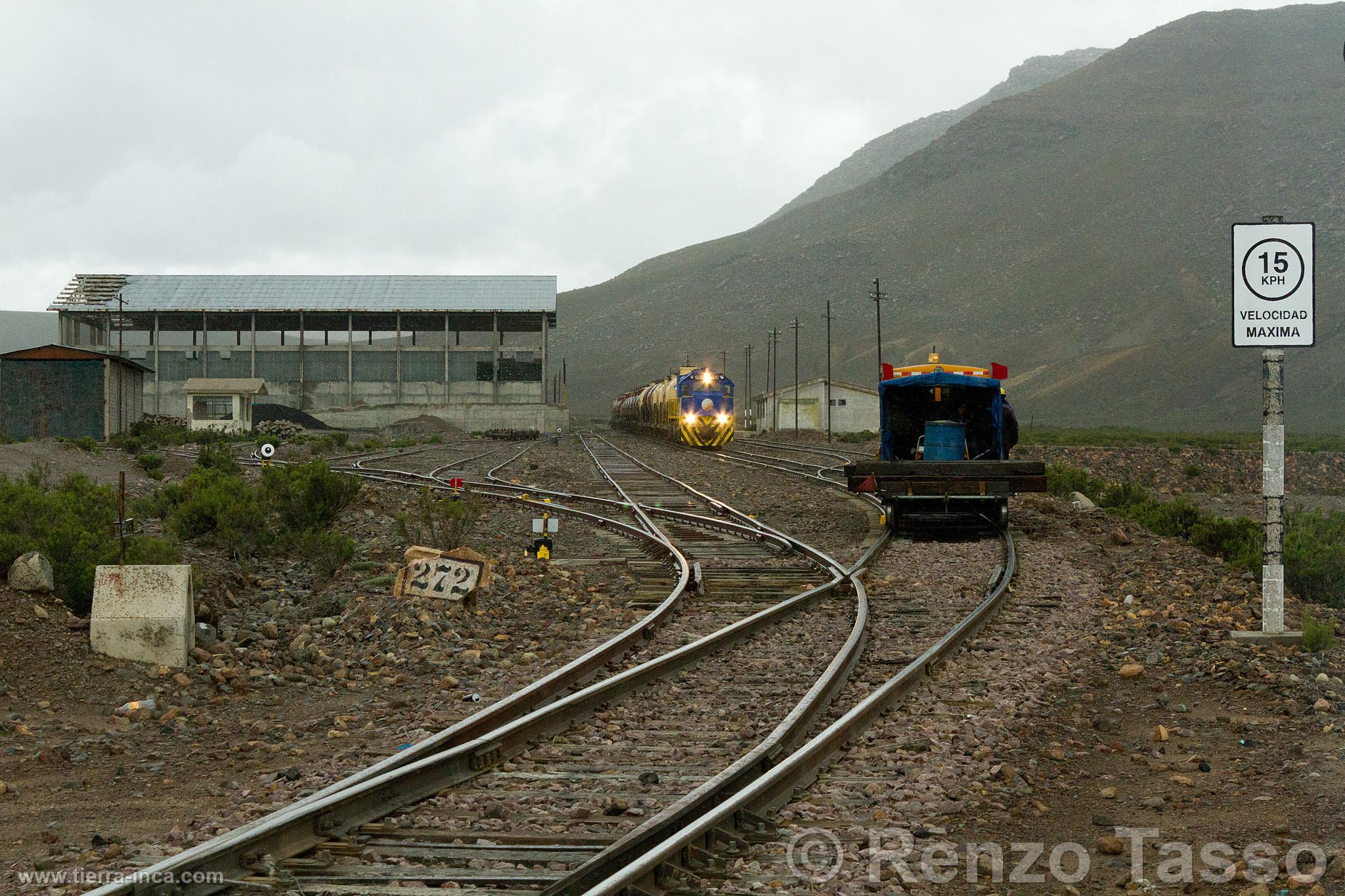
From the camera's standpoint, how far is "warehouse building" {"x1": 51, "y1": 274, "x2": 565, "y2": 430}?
73.6 meters

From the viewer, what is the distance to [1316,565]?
41.3 ft

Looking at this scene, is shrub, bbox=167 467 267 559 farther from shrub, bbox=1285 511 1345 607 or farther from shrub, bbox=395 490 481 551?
shrub, bbox=1285 511 1345 607

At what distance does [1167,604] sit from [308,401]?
68811 mm

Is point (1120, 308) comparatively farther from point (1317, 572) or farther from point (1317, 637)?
point (1317, 637)

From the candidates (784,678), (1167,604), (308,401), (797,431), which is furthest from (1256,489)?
(308,401)

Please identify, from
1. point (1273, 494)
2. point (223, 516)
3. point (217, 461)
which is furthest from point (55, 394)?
point (1273, 494)

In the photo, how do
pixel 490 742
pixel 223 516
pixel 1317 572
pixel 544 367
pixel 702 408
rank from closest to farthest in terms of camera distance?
pixel 490 742, pixel 1317 572, pixel 223 516, pixel 702 408, pixel 544 367

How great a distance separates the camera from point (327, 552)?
13320mm

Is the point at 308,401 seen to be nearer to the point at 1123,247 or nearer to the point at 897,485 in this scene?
the point at 897,485

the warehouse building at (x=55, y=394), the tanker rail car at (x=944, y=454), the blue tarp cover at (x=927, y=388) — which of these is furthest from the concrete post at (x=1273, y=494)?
the warehouse building at (x=55, y=394)

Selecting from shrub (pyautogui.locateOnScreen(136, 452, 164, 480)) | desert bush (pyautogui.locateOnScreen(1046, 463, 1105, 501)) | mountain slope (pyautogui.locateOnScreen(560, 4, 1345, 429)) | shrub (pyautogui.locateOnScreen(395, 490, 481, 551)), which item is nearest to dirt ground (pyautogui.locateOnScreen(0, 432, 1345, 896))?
shrub (pyautogui.locateOnScreen(395, 490, 481, 551))

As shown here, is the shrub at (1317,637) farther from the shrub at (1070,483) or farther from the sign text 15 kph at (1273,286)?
the shrub at (1070,483)

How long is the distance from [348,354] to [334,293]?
5.31 meters

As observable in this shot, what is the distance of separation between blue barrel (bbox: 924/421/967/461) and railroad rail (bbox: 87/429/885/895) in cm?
629
